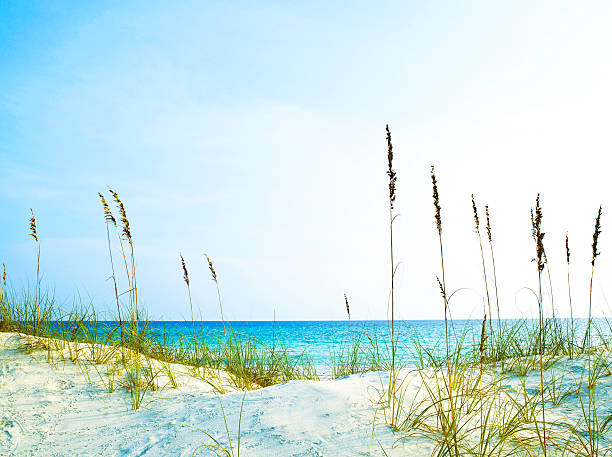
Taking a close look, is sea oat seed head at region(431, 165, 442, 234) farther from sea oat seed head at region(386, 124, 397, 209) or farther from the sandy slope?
the sandy slope

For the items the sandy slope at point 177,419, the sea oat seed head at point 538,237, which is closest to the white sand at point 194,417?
the sandy slope at point 177,419

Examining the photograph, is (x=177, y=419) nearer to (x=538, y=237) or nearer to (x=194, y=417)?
(x=194, y=417)

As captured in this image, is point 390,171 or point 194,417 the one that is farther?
point 194,417

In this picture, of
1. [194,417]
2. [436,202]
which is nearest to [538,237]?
[436,202]

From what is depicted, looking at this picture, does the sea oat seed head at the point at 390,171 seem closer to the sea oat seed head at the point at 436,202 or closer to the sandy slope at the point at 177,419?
the sea oat seed head at the point at 436,202

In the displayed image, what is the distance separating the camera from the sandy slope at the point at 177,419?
7.91 feet

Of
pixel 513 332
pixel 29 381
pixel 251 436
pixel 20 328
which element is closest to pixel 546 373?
pixel 513 332

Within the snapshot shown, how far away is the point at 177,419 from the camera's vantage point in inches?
119

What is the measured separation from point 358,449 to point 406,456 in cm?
26

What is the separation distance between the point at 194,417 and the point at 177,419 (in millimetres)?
Result: 160

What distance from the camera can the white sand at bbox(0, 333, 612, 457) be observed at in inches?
93.8

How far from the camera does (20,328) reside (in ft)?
18.5

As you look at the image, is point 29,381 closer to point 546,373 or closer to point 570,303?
point 546,373

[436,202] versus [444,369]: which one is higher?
[436,202]
